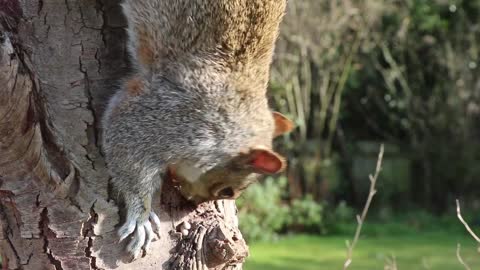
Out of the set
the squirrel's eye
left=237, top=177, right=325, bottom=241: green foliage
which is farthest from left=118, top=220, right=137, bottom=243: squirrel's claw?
left=237, top=177, right=325, bottom=241: green foliage

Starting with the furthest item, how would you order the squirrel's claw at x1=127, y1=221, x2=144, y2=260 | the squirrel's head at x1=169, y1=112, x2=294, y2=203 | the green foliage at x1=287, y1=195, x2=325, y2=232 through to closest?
the green foliage at x1=287, y1=195, x2=325, y2=232, the squirrel's head at x1=169, y1=112, x2=294, y2=203, the squirrel's claw at x1=127, y1=221, x2=144, y2=260

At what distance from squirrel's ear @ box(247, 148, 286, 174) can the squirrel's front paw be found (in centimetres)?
37

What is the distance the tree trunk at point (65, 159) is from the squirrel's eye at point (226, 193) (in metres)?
0.20

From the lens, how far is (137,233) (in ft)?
6.34

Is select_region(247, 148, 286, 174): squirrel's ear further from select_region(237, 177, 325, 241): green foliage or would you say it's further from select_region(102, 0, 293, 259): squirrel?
select_region(237, 177, 325, 241): green foliage

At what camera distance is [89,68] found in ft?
6.44

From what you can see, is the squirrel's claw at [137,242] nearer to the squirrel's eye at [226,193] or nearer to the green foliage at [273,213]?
the squirrel's eye at [226,193]

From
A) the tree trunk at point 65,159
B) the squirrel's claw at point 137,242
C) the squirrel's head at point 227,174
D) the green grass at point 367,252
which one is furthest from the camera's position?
the green grass at point 367,252

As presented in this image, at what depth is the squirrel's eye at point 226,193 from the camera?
2.24m

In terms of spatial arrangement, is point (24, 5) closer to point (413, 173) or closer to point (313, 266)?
point (313, 266)

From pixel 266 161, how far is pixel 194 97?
0.96 feet

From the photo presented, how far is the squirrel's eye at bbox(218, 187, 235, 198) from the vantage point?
2.24 meters

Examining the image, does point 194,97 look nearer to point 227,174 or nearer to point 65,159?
point 227,174

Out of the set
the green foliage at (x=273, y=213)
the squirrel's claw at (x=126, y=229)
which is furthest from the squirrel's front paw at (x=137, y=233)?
the green foliage at (x=273, y=213)
